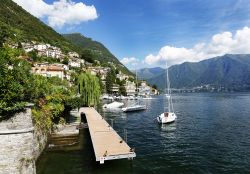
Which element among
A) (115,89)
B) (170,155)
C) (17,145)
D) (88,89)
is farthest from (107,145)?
(115,89)

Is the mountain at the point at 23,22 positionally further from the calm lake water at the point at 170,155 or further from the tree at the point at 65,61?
the calm lake water at the point at 170,155

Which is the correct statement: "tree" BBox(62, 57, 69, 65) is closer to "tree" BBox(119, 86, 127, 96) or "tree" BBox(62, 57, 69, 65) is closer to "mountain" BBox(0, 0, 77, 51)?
"mountain" BBox(0, 0, 77, 51)

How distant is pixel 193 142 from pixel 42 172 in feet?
67.1

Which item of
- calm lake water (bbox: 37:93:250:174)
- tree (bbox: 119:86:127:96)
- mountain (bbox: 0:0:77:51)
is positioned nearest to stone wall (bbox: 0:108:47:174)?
calm lake water (bbox: 37:93:250:174)

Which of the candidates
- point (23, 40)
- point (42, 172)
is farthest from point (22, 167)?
point (23, 40)

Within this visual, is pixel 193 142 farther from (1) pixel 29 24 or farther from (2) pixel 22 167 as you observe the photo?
(1) pixel 29 24

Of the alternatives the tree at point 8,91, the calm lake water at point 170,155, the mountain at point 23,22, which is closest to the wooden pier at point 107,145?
the calm lake water at point 170,155

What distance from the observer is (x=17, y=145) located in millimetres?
17422

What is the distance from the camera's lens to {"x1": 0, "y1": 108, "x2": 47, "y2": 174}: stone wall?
55.6 ft

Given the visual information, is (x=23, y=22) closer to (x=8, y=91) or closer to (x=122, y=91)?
(x=122, y=91)

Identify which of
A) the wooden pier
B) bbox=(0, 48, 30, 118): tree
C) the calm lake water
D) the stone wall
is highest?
bbox=(0, 48, 30, 118): tree

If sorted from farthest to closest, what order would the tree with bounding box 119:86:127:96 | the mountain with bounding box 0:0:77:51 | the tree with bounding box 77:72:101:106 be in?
1. the tree with bounding box 119:86:127:96
2. the mountain with bounding box 0:0:77:51
3. the tree with bounding box 77:72:101:106

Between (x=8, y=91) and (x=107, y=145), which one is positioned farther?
(x=107, y=145)

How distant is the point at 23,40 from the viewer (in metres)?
137
